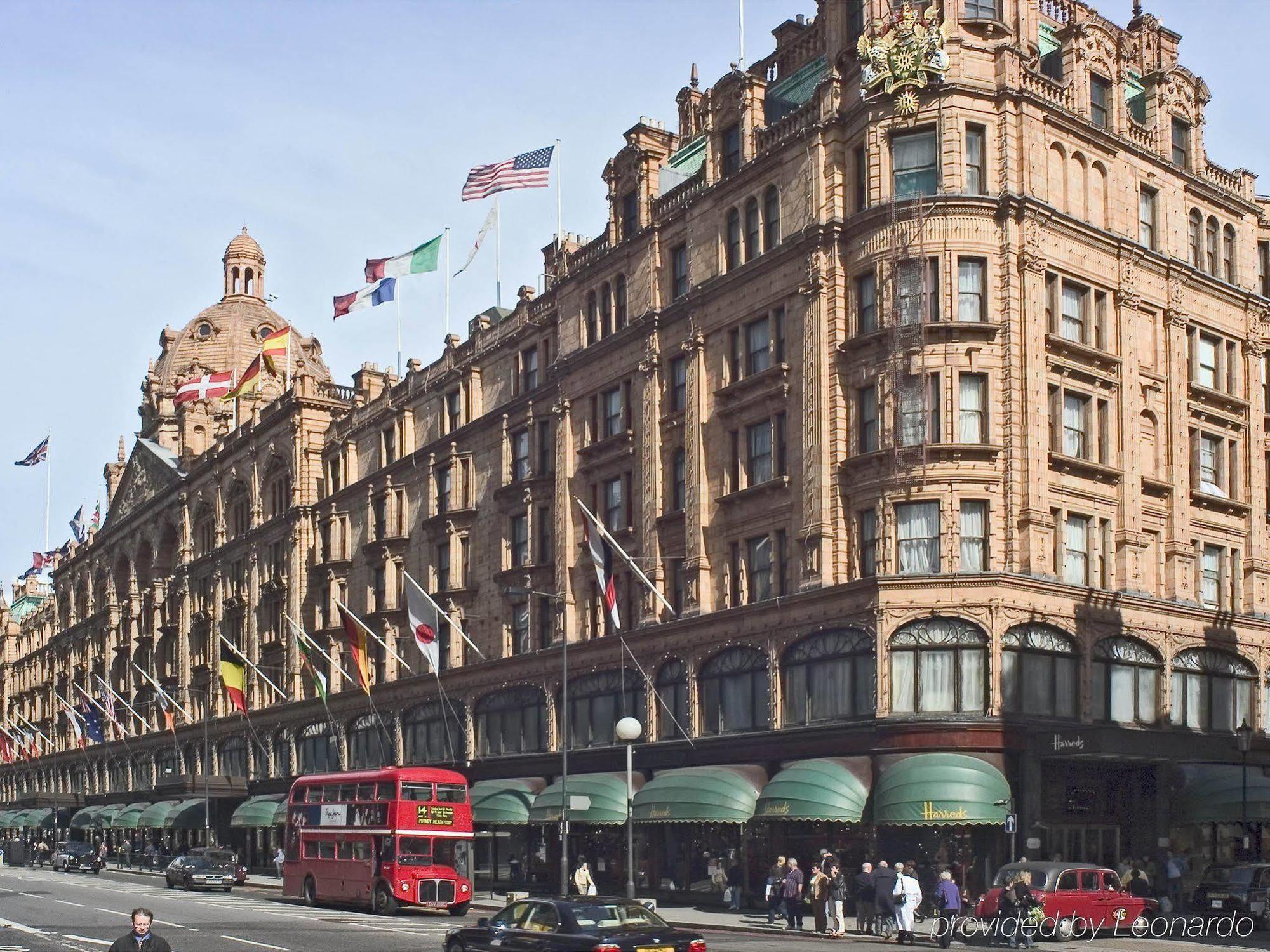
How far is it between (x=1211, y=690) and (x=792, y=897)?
17781 mm

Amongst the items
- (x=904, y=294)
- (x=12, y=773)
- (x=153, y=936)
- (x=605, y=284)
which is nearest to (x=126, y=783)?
(x=12, y=773)

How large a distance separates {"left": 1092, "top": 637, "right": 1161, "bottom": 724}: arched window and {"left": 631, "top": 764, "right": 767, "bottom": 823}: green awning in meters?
10.3

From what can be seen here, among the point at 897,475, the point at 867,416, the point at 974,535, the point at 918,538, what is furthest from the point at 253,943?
the point at 867,416

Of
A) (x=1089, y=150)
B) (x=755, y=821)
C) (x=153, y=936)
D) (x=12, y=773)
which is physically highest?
(x=1089, y=150)

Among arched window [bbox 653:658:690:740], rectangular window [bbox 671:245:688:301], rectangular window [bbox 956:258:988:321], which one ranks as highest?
rectangular window [bbox 671:245:688:301]

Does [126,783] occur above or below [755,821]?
below

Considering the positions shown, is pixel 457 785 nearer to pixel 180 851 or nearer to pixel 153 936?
pixel 153 936

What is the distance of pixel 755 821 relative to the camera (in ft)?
163

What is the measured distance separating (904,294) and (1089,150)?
874 centimetres

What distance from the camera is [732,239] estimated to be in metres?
56.6

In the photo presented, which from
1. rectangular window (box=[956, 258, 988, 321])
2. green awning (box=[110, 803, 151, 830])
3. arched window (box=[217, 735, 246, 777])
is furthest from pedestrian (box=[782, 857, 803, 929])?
green awning (box=[110, 803, 151, 830])

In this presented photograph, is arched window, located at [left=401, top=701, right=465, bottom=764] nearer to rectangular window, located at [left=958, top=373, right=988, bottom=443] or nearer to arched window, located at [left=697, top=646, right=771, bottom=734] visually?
arched window, located at [left=697, top=646, right=771, bottom=734]

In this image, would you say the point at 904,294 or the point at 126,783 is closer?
the point at 904,294

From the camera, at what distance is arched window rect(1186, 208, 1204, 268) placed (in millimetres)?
57219
